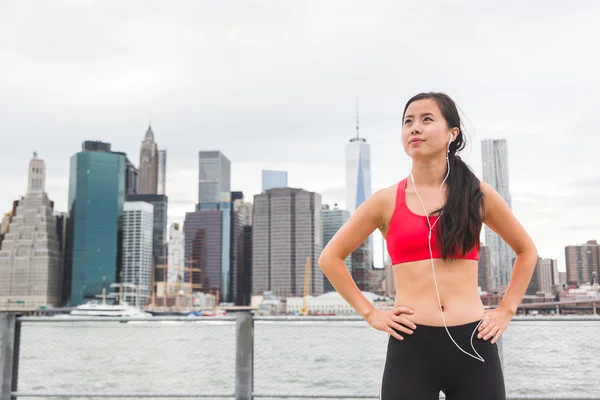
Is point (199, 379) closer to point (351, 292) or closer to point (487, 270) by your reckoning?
point (351, 292)

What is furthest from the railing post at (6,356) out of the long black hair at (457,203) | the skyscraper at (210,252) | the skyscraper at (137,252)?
the skyscraper at (210,252)

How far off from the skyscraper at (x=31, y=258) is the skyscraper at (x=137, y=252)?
49.2ft

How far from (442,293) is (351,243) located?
409 mm

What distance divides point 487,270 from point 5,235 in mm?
106481

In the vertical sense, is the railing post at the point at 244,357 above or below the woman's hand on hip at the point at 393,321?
below

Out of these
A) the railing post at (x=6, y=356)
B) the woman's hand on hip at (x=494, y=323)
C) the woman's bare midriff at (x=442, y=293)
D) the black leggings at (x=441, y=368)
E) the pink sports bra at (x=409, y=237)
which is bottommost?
the railing post at (x=6, y=356)

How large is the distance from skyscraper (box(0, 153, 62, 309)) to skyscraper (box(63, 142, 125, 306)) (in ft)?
11.7

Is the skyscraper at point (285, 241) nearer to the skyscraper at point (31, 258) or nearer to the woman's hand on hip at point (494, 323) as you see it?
the skyscraper at point (31, 258)

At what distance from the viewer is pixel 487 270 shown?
96.9 meters

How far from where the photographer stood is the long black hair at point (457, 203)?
226cm

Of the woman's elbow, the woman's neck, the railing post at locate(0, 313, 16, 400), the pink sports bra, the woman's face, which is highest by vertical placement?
the woman's face

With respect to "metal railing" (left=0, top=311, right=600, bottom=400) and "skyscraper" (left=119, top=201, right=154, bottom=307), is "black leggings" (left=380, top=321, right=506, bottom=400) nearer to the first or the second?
"metal railing" (left=0, top=311, right=600, bottom=400)

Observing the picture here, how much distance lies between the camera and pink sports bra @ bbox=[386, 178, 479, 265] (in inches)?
90.3

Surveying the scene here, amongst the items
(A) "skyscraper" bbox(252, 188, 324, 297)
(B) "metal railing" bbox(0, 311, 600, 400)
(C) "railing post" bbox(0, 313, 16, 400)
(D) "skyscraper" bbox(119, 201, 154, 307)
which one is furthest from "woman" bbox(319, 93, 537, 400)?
(D) "skyscraper" bbox(119, 201, 154, 307)
